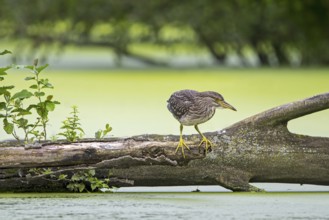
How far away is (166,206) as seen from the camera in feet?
14.4

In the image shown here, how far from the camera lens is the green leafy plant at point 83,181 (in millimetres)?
4699

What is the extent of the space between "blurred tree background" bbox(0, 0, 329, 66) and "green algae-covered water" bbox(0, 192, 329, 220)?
7.98 m

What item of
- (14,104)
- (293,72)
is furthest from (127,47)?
(14,104)

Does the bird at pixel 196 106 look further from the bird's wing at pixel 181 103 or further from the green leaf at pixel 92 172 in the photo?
the green leaf at pixel 92 172

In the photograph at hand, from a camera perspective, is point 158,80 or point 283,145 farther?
point 158,80

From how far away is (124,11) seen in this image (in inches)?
517

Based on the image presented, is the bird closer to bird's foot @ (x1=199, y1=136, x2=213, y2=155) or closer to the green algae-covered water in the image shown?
bird's foot @ (x1=199, y1=136, x2=213, y2=155)

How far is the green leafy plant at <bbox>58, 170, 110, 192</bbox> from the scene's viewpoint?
4.70 meters

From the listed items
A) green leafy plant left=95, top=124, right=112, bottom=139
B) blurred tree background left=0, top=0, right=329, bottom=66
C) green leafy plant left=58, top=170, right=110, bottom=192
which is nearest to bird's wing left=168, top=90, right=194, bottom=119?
green leafy plant left=95, top=124, right=112, bottom=139

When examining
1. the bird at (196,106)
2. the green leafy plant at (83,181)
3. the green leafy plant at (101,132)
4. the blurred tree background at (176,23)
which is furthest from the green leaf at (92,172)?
the blurred tree background at (176,23)

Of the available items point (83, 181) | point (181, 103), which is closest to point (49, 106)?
point (83, 181)

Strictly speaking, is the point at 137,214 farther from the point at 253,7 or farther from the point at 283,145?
the point at 253,7

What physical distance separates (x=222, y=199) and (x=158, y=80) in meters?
6.26

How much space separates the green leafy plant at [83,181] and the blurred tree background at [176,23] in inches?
313
